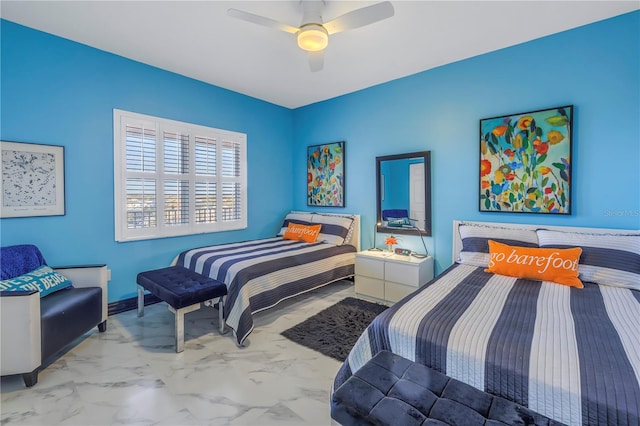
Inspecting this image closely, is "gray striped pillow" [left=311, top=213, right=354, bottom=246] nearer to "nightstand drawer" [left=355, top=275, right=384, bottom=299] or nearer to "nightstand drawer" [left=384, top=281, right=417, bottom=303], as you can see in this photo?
"nightstand drawer" [left=355, top=275, right=384, bottom=299]

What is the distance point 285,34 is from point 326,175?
214cm

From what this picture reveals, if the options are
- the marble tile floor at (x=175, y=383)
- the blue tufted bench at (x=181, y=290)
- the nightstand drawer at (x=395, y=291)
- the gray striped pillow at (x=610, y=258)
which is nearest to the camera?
the marble tile floor at (x=175, y=383)

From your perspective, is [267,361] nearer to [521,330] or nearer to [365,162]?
[521,330]

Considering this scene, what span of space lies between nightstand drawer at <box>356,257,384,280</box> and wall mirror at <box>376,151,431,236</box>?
23.4 inches

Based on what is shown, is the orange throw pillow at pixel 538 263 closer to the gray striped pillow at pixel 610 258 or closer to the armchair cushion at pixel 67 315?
the gray striped pillow at pixel 610 258

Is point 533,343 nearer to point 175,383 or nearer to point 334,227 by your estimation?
point 175,383

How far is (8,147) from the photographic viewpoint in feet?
8.13

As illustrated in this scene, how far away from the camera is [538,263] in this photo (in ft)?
7.62

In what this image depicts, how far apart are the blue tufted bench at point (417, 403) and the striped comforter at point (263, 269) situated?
1449 mm

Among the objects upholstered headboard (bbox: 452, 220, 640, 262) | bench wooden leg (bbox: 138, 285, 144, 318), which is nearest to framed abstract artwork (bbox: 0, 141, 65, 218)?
bench wooden leg (bbox: 138, 285, 144, 318)

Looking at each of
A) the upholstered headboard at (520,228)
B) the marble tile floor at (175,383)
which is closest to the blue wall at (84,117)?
the marble tile floor at (175,383)

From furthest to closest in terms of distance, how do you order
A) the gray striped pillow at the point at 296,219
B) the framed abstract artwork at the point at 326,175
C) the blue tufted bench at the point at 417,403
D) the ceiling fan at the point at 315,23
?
the gray striped pillow at the point at 296,219
the framed abstract artwork at the point at 326,175
the ceiling fan at the point at 315,23
the blue tufted bench at the point at 417,403

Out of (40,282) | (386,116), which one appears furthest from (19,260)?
(386,116)

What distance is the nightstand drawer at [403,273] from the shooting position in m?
3.15
